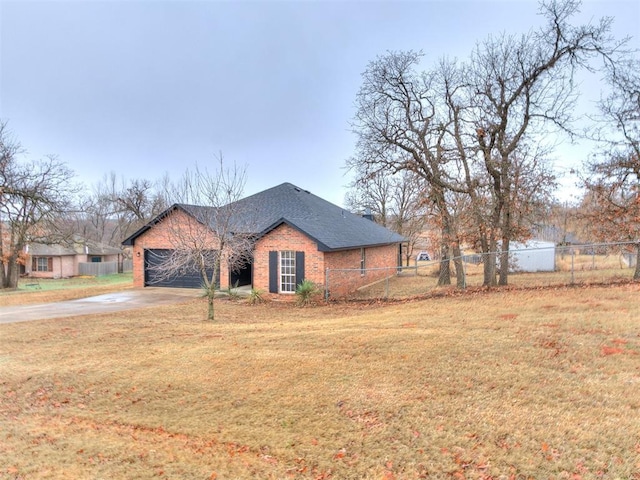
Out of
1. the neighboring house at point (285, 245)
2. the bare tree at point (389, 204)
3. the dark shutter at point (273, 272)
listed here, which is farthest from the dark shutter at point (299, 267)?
the bare tree at point (389, 204)

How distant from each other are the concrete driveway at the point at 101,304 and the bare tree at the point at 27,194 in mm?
9191

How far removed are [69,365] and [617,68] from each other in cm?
2011

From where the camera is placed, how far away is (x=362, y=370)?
6.38 m

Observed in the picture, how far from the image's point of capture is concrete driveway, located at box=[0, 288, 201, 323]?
13.4 m

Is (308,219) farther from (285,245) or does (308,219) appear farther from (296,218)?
(285,245)

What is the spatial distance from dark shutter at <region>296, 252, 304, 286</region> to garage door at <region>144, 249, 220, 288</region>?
4952 millimetres

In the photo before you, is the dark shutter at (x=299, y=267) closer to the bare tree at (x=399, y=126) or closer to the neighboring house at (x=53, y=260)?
the bare tree at (x=399, y=126)

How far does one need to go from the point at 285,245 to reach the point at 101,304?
26.5 feet

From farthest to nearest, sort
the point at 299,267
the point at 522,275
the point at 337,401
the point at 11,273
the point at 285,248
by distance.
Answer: the point at 11,273 < the point at 522,275 < the point at 285,248 < the point at 299,267 < the point at 337,401

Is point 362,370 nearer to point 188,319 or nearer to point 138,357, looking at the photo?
point 138,357

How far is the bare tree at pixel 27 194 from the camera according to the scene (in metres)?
23.0

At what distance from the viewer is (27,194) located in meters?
22.7

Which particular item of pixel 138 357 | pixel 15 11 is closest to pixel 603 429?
pixel 138 357

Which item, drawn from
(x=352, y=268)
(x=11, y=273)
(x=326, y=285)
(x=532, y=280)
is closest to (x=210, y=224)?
(x=326, y=285)
